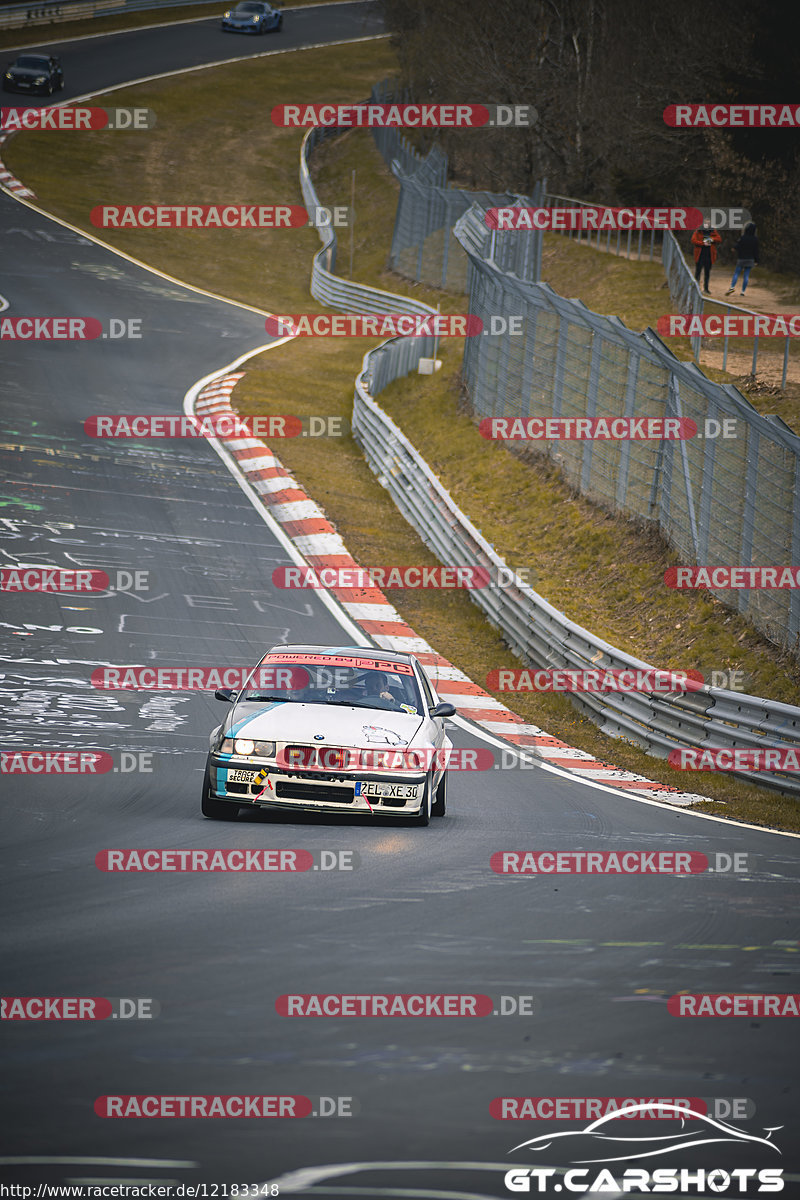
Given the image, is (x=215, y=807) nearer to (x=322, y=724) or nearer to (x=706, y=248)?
(x=322, y=724)

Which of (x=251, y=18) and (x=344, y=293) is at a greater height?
(x=251, y=18)

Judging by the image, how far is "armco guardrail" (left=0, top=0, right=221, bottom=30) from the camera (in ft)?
254

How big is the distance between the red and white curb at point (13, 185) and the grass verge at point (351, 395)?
63 cm

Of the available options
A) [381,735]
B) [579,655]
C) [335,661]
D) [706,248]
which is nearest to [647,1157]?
[381,735]

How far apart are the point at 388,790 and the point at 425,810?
14.7 inches

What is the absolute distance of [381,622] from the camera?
18.7 meters

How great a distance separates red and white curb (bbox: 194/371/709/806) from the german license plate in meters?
3.35

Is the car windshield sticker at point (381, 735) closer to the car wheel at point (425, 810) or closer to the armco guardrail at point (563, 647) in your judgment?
Answer: the car wheel at point (425, 810)

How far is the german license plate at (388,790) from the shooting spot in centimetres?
948

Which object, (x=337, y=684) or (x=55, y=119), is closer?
(x=337, y=684)

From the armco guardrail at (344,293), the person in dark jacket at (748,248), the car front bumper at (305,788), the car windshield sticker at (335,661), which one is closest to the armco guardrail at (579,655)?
the car windshield sticker at (335,661)

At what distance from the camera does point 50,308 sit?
37000 mm

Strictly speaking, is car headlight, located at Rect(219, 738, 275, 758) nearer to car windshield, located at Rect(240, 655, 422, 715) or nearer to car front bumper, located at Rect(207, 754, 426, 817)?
car front bumper, located at Rect(207, 754, 426, 817)

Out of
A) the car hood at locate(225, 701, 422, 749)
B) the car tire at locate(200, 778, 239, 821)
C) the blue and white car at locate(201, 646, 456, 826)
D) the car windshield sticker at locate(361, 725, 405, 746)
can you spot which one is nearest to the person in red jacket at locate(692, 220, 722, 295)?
the blue and white car at locate(201, 646, 456, 826)
